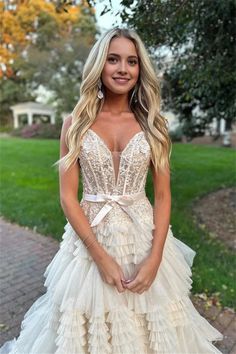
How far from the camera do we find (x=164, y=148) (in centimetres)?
198

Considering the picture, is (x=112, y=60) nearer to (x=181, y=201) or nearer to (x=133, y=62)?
(x=133, y=62)

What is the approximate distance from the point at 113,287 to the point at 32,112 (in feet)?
98.2

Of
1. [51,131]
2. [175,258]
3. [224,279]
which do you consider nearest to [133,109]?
[175,258]

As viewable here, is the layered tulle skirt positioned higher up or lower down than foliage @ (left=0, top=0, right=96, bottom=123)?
lower down

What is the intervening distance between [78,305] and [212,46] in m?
3.81

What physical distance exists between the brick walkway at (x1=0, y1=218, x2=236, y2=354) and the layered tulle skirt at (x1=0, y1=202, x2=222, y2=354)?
0.87 meters

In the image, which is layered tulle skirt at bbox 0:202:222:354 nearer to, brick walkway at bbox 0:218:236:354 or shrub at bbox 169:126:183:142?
brick walkway at bbox 0:218:236:354

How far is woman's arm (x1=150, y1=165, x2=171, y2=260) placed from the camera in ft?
6.25

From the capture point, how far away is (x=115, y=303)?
181 centimetres

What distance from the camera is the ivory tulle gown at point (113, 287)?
1.81 meters

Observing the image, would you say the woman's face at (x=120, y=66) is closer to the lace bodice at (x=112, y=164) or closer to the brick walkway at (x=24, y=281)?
the lace bodice at (x=112, y=164)

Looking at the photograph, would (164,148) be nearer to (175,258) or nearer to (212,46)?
(175,258)

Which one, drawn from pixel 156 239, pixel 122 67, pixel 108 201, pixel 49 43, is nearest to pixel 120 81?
pixel 122 67

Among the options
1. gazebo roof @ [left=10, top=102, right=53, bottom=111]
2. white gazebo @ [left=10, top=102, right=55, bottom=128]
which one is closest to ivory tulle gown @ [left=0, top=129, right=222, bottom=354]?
white gazebo @ [left=10, top=102, right=55, bottom=128]
